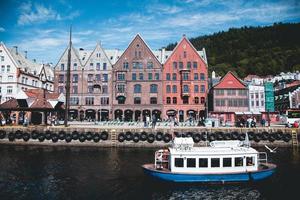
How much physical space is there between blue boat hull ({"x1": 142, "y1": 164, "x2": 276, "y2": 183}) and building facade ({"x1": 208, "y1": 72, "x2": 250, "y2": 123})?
155 ft

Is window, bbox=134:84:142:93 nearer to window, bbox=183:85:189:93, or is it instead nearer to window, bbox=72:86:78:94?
window, bbox=183:85:189:93

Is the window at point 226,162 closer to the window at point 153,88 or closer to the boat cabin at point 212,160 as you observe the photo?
the boat cabin at point 212,160

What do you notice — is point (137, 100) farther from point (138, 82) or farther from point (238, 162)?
point (238, 162)

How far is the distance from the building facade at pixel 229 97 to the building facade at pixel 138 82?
16416 mm

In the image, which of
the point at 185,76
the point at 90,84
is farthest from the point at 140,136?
the point at 90,84

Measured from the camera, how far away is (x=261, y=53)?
179 m

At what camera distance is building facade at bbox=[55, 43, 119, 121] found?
256ft

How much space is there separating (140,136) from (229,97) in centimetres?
3551

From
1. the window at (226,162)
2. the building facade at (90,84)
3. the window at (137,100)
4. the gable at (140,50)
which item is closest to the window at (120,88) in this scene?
the building facade at (90,84)

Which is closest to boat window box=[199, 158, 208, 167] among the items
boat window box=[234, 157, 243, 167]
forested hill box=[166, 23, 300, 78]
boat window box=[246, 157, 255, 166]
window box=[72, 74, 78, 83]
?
boat window box=[234, 157, 243, 167]

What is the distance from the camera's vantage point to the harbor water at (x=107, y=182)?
880 inches

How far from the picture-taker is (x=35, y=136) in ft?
165

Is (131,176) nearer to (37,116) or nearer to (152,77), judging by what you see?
(37,116)

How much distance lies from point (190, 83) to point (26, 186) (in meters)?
58.4
